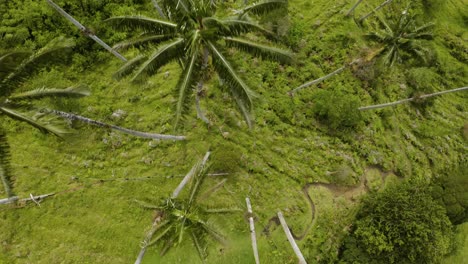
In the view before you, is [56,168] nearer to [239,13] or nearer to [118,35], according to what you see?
[118,35]

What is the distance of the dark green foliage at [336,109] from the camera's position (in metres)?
19.4

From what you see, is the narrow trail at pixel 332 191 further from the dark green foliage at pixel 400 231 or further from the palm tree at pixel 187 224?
the palm tree at pixel 187 224

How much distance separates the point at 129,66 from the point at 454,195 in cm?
2103

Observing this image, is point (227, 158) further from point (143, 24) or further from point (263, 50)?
point (143, 24)

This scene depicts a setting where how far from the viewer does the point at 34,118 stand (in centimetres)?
920

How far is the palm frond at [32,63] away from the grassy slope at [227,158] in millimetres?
5591

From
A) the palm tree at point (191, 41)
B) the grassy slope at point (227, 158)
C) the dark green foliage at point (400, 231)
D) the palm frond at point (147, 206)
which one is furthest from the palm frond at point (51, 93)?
the dark green foliage at point (400, 231)

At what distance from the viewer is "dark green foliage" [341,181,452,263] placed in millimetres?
15859

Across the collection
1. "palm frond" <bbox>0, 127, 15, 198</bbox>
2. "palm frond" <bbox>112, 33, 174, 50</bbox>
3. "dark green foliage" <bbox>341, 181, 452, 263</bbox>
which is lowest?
"dark green foliage" <bbox>341, 181, 452, 263</bbox>

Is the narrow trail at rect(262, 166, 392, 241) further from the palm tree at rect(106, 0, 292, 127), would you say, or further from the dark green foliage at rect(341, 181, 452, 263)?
the palm tree at rect(106, 0, 292, 127)

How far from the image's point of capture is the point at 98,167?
16.0 metres

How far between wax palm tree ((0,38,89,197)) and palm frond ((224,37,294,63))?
5.58 m

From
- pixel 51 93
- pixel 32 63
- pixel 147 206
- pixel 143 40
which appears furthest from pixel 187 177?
pixel 32 63

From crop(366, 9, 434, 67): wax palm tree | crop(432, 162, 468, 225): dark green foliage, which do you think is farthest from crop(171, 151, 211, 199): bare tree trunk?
crop(432, 162, 468, 225): dark green foliage
